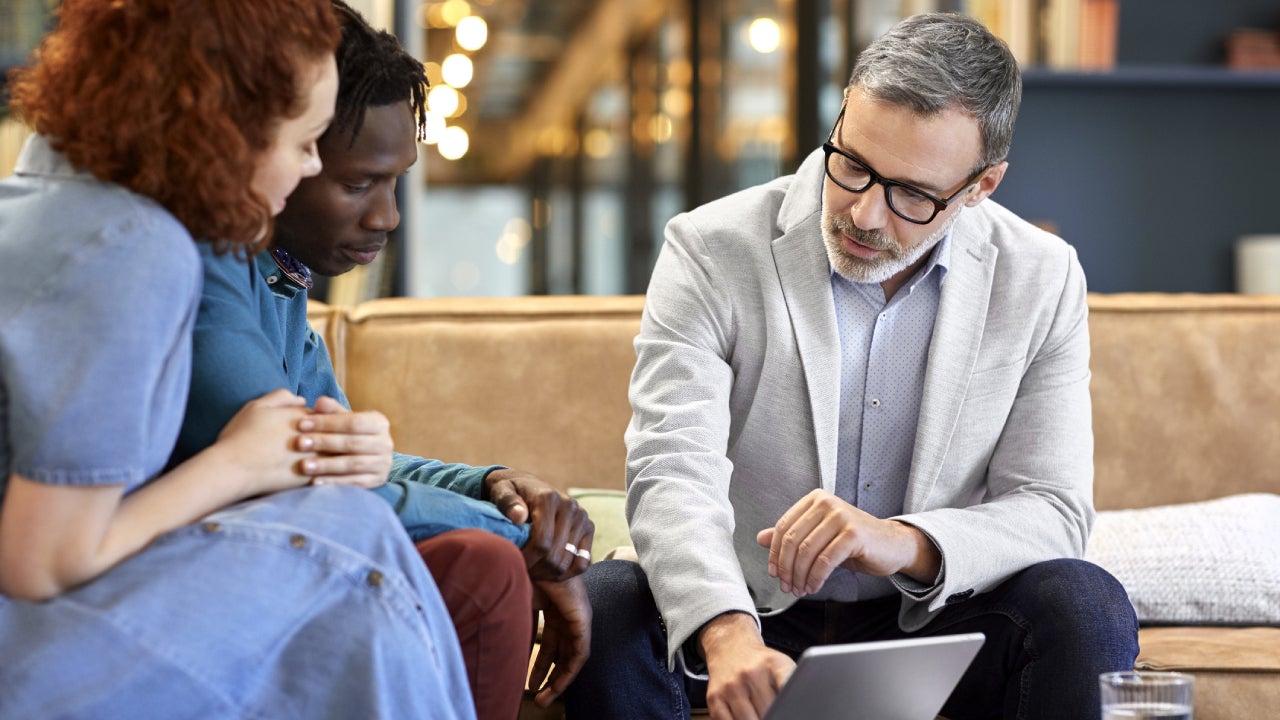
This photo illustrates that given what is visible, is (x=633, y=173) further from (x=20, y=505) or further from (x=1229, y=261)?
(x=20, y=505)

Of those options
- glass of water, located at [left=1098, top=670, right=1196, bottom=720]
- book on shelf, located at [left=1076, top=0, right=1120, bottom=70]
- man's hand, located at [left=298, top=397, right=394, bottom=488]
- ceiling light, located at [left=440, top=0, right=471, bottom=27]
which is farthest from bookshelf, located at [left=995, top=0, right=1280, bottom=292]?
ceiling light, located at [left=440, top=0, right=471, bottom=27]

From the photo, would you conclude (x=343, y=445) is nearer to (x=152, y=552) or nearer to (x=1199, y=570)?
(x=152, y=552)

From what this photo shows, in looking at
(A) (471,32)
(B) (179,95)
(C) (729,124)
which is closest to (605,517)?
(B) (179,95)

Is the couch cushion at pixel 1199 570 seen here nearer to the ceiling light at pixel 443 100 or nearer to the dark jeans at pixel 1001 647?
the dark jeans at pixel 1001 647

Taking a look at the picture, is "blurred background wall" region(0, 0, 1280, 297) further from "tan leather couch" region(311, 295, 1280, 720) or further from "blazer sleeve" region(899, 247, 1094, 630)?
"blazer sleeve" region(899, 247, 1094, 630)

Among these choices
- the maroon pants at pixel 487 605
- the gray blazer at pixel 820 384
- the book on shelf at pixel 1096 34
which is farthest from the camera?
the book on shelf at pixel 1096 34

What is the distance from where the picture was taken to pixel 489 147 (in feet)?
35.6

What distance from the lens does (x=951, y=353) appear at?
1675mm

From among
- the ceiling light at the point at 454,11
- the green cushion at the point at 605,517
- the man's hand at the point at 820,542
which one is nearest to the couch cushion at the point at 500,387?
the green cushion at the point at 605,517

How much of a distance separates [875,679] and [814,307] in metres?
0.63

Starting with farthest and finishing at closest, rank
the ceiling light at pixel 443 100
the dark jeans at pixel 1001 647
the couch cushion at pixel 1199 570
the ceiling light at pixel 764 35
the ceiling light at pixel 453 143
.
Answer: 1. the ceiling light at pixel 453 143
2. the ceiling light at pixel 443 100
3. the ceiling light at pixel 764 35
4. the couch cushion at pixel 1199 570
5. the dark jeans at pixel 1001 647

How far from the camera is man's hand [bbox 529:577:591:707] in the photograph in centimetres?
138

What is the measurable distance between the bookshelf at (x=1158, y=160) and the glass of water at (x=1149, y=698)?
294 centimetres

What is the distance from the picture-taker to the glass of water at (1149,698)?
1.06 m
